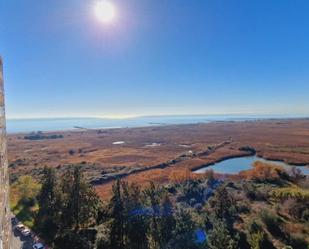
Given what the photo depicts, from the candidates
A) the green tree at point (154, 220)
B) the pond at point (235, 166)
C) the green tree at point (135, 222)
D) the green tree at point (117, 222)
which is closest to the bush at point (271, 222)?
the green tree at point (154, 220)

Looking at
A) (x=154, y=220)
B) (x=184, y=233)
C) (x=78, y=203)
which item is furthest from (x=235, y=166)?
(x=78, y=203)

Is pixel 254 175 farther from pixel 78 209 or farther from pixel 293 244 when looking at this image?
pixel 78 209

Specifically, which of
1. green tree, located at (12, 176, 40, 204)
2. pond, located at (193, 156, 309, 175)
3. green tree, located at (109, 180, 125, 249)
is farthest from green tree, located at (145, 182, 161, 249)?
pond, located at (193, 156, 309, 175)

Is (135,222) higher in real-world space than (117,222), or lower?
higher

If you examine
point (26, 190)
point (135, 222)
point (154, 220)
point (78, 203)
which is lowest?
point (26, 190)

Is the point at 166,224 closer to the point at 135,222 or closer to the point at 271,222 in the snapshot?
the point at 135,222

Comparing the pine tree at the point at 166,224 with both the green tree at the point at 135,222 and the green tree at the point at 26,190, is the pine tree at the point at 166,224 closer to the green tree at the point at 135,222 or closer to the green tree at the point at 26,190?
the green tree at the point at 135,222

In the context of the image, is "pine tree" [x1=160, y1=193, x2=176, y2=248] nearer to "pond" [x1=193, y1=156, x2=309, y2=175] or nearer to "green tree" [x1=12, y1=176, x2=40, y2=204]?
"green tree" [x1=12, y1=176, x2=40, y2=204]

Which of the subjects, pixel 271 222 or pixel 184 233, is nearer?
pixel 184 233
